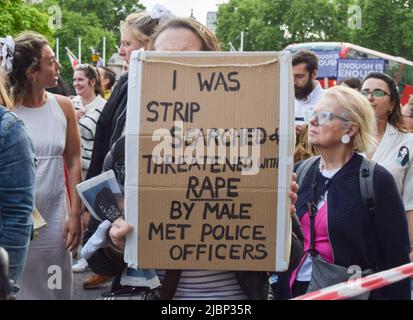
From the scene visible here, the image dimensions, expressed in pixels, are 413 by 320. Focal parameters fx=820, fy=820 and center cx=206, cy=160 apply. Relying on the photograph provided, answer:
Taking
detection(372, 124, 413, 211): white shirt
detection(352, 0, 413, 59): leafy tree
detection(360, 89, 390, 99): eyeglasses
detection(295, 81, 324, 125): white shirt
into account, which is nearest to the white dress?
detection(372, 124, 413, 211): white shirt

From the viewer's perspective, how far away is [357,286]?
2.62 metres

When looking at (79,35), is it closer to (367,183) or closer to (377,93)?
(377,93)

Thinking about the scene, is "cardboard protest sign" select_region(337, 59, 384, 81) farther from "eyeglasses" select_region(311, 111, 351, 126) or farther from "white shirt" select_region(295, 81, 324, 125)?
"eyeglasses" select_region(311, 111, 351, 126)

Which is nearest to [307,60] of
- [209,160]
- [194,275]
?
[194,275]

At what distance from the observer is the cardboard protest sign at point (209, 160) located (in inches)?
97.3

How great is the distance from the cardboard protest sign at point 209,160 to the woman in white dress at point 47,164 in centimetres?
190

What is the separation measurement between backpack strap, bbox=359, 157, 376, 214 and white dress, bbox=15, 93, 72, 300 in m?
1.72

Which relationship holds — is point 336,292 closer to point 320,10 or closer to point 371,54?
point 371,54

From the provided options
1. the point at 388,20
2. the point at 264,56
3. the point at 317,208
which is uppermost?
the point at 388,20

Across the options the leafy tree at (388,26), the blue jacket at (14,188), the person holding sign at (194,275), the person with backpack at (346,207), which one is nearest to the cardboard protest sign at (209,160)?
the person holding sign at (194,275)

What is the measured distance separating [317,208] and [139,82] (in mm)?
1396

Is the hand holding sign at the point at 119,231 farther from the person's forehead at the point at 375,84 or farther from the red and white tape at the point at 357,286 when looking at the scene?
the person's forehead at the point at 375,84

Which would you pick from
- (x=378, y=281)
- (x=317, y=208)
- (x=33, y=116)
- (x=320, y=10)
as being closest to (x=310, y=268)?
(x=317, y=208)

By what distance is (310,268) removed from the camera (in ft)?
11.9
